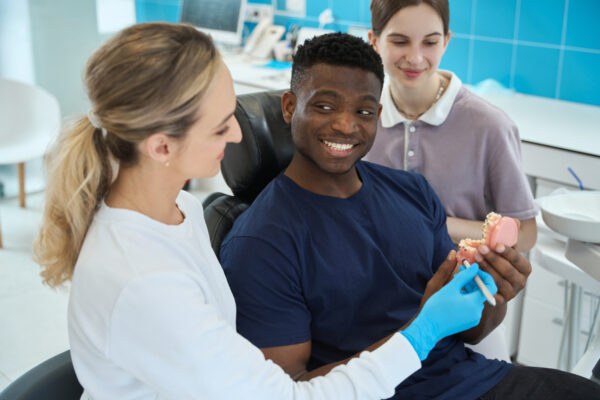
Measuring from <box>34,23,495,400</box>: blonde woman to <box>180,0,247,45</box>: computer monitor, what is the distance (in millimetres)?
2926

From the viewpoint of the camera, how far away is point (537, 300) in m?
2.38

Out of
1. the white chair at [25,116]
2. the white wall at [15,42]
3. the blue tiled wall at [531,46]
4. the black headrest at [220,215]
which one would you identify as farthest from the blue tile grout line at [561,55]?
the white wall at [15,42]

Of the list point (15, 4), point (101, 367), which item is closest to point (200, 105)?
point (101, 367)

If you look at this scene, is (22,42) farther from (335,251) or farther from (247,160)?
(335,251)

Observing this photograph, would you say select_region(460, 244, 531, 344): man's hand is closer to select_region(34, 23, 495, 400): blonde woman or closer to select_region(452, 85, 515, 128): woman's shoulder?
select_region(34, 23, 495, 400): blonde woman

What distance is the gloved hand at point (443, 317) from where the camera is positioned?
1151 mm

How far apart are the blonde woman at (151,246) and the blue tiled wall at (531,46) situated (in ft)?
6.65

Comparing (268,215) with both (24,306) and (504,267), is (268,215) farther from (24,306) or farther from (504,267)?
(24,306)

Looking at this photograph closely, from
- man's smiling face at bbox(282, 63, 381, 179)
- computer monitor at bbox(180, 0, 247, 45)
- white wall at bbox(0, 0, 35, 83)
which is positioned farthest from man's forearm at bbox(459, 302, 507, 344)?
white wall at bbox(0, 0, 35, 83)

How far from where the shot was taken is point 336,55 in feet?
4.60

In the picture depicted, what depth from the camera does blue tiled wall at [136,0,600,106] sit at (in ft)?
8.87

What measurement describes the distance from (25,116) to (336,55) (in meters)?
2.91

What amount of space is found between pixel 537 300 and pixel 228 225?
4.55 feet

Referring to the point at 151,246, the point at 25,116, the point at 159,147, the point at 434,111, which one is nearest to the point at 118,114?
the point at 159,147
